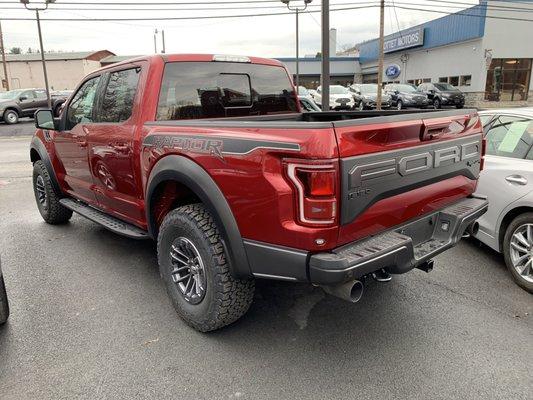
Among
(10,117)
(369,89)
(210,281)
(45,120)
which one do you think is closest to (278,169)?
(210,281)

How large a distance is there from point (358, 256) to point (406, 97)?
2525 cm

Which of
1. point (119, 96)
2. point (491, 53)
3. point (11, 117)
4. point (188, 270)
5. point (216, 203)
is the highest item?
point (491, 53)

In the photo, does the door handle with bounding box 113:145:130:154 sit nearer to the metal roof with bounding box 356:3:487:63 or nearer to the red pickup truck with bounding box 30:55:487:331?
the red pickup truck with bounding box 30:55:487:331

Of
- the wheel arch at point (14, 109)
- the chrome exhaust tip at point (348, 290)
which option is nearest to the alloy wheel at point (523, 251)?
the chrome exhaust tip at point (348, 290)

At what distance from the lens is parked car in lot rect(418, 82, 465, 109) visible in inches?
1019

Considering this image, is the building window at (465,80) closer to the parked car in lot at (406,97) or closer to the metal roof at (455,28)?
the metal roof at (455,28)

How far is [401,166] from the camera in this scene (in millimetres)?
2666

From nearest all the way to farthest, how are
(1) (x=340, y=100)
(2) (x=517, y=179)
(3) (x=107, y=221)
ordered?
(2) (x=517, y=179) < (3) (x=107, y=221) < (1) (x=340, y=100)

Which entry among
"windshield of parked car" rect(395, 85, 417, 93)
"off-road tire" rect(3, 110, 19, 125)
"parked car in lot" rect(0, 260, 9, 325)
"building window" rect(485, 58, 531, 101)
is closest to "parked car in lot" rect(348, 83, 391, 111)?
"windshield of parked car" rect(395, 85, 417, 93)

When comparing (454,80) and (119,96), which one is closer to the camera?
(119,96)

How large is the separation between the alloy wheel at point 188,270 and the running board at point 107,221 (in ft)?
2.03

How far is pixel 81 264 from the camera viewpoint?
455 cm

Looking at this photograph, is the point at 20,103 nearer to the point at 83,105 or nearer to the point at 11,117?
the point at 11,117

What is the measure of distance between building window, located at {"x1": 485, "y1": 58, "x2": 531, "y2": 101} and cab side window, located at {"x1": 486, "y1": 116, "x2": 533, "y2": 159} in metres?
28.4
